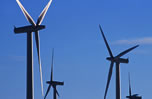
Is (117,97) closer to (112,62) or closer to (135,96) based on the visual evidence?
(112,62)

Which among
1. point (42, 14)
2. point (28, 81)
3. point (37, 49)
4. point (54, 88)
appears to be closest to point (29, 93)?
point (28, 81)

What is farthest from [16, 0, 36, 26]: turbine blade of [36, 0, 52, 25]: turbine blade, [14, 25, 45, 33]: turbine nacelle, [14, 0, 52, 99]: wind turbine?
[36, 0, 52, 25]: turbine blade

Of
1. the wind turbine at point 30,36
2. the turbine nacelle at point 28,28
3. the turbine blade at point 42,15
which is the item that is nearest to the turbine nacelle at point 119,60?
the turbine blade at point 42,15

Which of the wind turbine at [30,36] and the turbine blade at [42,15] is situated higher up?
the turbine blade at [42,15]

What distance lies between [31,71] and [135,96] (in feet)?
209

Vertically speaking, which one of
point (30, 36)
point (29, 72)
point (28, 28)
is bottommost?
point (29, 72)

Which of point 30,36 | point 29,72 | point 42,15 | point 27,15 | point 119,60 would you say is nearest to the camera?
point 29,72

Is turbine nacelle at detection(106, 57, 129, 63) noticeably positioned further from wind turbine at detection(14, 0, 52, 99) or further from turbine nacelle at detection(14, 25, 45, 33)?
turbine nacelle at detection(14, 25, 45, 33)

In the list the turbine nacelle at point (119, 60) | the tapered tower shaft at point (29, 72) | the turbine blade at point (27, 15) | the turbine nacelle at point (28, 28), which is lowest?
the tapered tower shaft at point (29, 72)

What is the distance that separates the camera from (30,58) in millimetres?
88875

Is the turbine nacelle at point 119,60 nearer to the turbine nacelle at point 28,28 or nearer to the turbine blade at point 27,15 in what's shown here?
the turbine blade at point 27,15

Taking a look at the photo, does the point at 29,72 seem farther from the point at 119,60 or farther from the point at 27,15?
the point at 119,60

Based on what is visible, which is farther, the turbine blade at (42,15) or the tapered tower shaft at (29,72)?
the turbine blade at (42,15)

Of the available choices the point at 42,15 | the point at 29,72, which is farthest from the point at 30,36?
the point at 29,72
